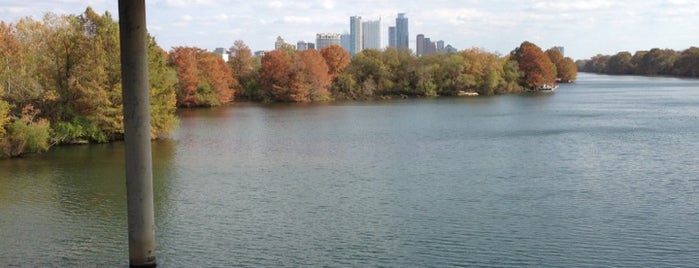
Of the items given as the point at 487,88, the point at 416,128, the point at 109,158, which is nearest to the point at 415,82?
the point at 487,88

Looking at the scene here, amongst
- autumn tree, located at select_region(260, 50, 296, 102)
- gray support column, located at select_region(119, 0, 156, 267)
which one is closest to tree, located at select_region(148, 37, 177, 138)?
gray support column, located at select_region(119, 0, 156, 267)

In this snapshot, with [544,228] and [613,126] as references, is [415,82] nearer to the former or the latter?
[613,126]

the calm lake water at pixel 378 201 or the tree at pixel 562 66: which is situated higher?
the tree at pixel 562 66

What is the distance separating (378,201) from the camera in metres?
22.9

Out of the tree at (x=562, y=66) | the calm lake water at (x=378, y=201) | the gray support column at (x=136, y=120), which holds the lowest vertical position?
the calm lake water at (x=378, y=201)

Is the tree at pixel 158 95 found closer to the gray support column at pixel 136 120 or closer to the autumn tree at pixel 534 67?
the gray support column at pixel 136 120

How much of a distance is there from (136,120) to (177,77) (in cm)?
6571

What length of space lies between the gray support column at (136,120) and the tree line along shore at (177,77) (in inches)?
878

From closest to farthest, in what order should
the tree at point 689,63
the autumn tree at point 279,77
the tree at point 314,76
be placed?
the autumn tree at point 279,77
the tree at point 314,76
the tree at point 689,63

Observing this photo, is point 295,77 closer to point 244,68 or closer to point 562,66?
point 244,68

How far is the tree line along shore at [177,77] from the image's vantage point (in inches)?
1559

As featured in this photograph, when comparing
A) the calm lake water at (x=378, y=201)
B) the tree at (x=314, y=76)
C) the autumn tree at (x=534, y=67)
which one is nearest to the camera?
the calm lake water at (x=378, y=201)

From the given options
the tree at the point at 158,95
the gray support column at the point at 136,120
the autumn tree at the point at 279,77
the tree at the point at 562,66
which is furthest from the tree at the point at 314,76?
the tree at the point at 562,66

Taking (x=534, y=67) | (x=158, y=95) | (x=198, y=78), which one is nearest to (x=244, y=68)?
(x=198, y=78)
